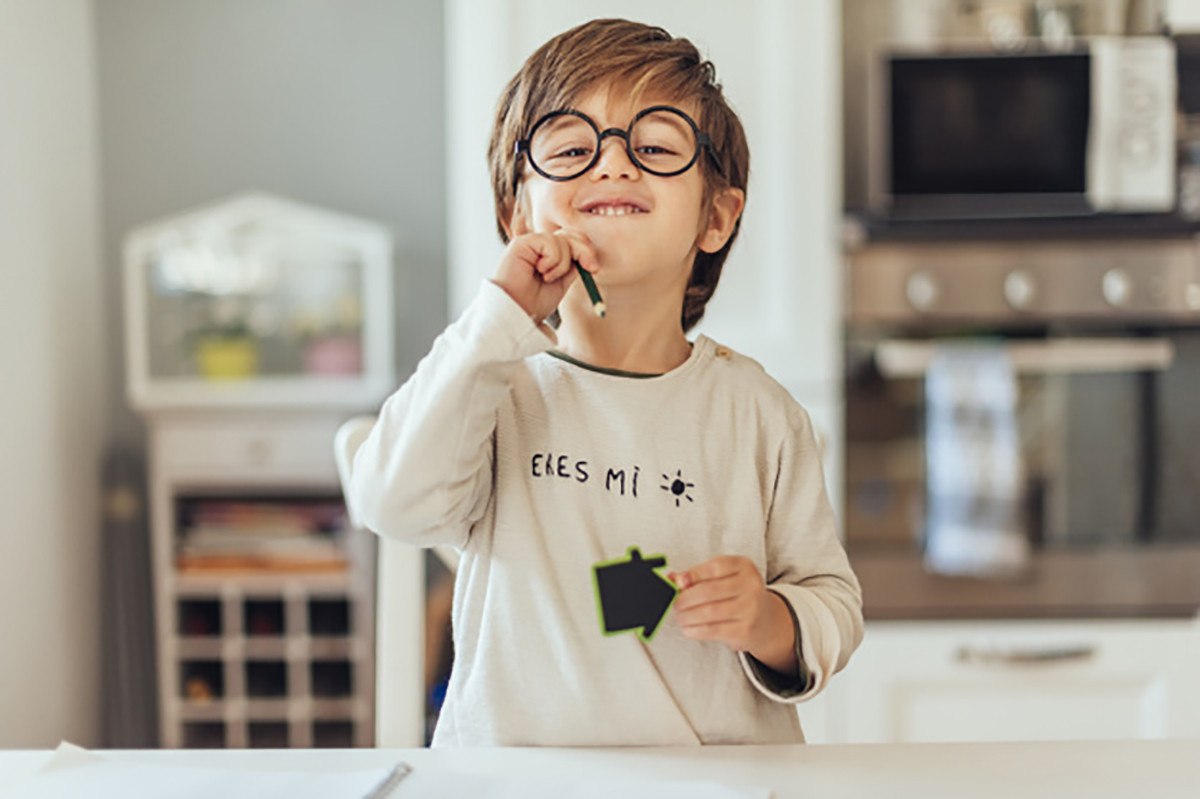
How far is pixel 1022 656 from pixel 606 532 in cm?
137

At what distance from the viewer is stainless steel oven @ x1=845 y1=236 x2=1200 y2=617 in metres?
1.83

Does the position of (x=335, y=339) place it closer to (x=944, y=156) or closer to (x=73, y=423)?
(x=73, y=423)

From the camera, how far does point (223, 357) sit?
7.18 feet

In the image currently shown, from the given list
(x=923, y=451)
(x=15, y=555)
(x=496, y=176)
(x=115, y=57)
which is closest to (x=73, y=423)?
(x=15, y=555)

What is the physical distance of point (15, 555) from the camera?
2.03 meters

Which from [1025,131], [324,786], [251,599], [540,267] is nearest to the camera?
[324,786]

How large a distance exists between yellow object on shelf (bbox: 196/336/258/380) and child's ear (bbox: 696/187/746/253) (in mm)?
1622

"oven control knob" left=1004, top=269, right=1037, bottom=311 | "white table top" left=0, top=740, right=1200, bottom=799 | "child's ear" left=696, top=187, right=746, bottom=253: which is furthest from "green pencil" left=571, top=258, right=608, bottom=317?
"oven control knob" left=1004, top=269, right=1037, bottom=311

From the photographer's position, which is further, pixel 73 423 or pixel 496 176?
pixel 73 423

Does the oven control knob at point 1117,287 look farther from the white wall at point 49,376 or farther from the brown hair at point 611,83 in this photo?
the white wall at point 49,376

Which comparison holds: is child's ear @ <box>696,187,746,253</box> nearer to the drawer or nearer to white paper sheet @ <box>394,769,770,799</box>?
white paper sheet @ <box>394,769,770,799</box>

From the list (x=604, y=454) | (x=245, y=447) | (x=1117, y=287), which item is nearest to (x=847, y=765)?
(x=604, y=454)

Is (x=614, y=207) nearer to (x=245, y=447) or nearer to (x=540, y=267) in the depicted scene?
(x=540, y=267)

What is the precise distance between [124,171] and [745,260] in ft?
4.71
